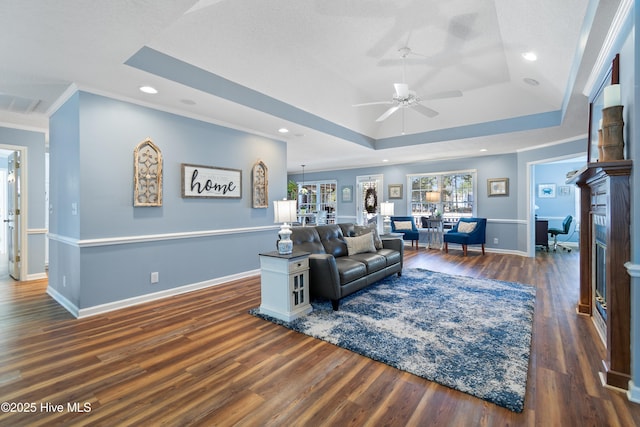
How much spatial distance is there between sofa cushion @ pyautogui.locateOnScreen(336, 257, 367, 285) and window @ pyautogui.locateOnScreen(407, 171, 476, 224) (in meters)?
4.73

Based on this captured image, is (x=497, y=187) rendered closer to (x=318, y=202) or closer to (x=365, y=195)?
(x=365, y=195)

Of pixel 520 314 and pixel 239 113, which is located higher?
pixel 239 113

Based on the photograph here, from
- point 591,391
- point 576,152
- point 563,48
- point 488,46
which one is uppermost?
point 488,46

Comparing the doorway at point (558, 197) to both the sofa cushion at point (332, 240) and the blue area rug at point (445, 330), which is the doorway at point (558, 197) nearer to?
the blue area rug at point (445, 330)

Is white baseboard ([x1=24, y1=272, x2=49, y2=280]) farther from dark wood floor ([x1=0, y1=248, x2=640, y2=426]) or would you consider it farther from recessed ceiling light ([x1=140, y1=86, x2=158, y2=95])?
recessed ceiling light ([x1=140, y1=86, x2=158, y2=95])

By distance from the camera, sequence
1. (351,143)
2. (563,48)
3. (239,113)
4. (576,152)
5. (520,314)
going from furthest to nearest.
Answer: (351,143), (576,152), (239,113), (520,314), (563,48)

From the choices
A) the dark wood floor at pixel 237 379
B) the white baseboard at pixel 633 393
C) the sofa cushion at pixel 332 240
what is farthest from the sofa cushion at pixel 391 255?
the white baseboard at pixel 633 393

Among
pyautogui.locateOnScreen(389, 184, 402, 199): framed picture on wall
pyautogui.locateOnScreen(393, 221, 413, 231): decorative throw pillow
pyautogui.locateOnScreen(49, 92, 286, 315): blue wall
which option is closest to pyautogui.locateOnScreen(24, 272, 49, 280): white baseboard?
pyautogui.locateOnScreen(49, 92, 286, 315): blue wall

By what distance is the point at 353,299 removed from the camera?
3.68 metres

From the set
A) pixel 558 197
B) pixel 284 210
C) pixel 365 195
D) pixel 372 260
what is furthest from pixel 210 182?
pixel 558 197

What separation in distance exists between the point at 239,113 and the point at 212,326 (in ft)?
9.13

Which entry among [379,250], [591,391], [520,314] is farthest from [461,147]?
[591,391]

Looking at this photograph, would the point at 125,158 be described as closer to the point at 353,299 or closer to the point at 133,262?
the point at 133,262

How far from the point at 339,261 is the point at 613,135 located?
2.69 meters
